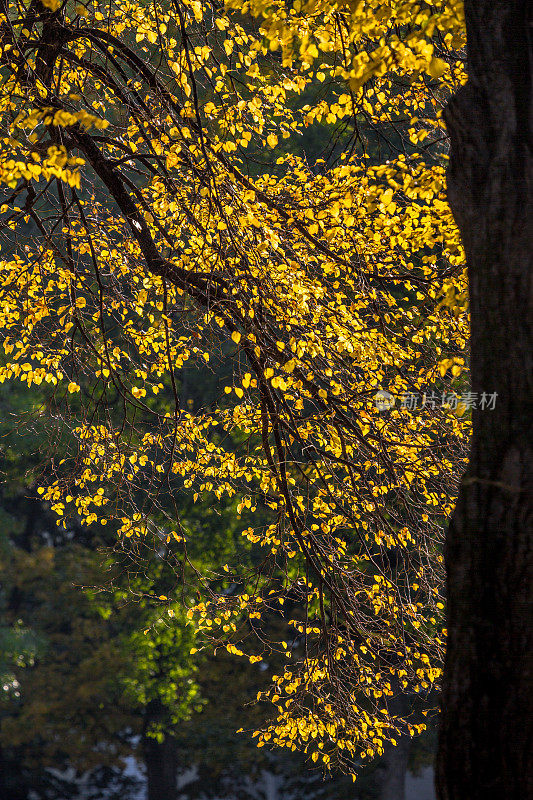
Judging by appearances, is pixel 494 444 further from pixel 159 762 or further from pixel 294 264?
pixel 159 762

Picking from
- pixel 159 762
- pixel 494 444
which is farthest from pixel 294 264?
pixel 159 762

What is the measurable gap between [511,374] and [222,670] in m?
15.2

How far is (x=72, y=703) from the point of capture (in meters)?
16.8

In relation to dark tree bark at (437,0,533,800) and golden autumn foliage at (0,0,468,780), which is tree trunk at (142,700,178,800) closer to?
golden autumn foliage at (0,0,468,780)

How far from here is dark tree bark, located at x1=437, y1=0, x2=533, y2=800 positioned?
9.48 ft

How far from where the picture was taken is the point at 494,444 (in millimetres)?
3059

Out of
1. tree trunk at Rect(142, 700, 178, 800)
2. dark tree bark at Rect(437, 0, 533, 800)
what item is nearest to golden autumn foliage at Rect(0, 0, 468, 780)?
dark tree bark at Rect(437, 0, 533, 800)

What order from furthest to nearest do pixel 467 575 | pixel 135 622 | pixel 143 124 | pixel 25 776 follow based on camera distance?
pixel 25 776, pixel 135 622, pixel 143 124, pixel 467 575

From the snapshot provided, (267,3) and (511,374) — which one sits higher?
(267,3)

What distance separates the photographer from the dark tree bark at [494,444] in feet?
9.48

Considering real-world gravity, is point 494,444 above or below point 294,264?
below

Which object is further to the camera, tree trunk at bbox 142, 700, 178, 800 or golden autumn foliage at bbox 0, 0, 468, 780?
tree trunk at bbox 142, 700, 178, 800

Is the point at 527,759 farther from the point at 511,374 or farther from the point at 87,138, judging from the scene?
the point at 87,138

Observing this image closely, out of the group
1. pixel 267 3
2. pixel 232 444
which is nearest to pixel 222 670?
pixel 232 444
